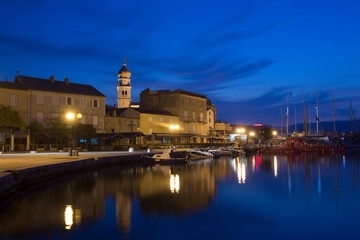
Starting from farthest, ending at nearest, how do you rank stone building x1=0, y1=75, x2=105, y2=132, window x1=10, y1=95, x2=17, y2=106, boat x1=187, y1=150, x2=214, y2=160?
boat x1=187, y1=150, x2=214, y2=160 < stone building x1=0, y1=75, x2=105, y2=132 < window x1=10, y1=95, x2=17, y2=106

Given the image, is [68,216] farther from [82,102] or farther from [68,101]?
[82,102]

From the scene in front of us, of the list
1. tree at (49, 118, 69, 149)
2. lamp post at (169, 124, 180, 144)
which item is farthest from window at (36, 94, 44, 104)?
lamp post at (169, 124, 180, 144)

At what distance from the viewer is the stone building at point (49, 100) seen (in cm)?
4788

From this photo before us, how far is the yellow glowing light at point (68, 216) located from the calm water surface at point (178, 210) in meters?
0.04

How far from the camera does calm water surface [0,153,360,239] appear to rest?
42.8 ft

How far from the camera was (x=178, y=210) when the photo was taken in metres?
16.5

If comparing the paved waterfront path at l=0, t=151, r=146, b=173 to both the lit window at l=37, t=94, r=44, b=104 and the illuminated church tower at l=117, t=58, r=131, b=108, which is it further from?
the illuminated church tower at l=117, t=58, r=131, b=108

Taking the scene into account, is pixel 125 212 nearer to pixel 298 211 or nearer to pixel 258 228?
pixel 258 228

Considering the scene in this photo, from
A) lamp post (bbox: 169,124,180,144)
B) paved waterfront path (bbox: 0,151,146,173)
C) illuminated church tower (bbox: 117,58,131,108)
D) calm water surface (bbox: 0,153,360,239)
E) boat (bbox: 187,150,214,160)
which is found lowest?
calm water surface (bbox: 0,153,360,239)

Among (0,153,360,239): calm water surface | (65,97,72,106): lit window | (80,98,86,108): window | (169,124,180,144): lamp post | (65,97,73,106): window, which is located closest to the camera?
(0,153,360,239): calm water surface

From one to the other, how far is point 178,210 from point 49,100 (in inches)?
1577

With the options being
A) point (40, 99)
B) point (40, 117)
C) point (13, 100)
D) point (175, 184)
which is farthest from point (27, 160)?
point (40, 99)

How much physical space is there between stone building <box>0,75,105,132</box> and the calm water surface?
25640mm

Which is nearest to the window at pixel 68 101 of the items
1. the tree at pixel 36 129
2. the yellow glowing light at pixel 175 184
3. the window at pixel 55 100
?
the window at pixel 55 100
